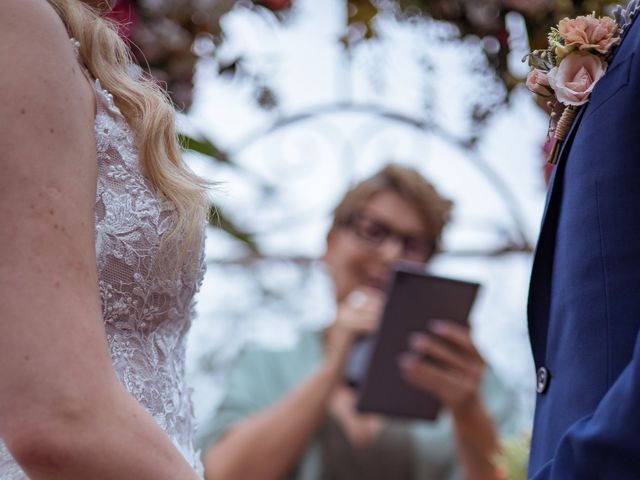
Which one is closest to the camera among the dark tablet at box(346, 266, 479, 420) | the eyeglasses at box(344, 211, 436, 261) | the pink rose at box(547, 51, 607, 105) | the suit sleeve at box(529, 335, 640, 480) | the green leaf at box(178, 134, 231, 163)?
the suit sleeve at box(529, 335, 640, 480)

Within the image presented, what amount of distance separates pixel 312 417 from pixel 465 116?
1.38 m

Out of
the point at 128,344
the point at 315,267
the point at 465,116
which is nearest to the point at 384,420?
the point at 465,116

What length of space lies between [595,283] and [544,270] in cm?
16

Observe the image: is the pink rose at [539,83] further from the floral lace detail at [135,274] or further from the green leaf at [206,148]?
the green leaf at [206,148]

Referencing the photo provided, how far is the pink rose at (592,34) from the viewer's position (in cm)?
137

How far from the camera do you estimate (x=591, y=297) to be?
4.14ft

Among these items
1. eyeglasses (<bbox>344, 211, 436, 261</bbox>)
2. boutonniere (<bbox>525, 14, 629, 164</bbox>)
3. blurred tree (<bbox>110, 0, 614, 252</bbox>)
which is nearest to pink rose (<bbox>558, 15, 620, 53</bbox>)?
boutonniere (<bbox>525, 14, 629, 164</bbox>)

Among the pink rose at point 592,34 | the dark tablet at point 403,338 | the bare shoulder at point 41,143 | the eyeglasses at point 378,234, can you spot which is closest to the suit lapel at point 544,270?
the pink rose at point 592,34

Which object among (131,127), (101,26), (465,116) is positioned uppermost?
(465,116)

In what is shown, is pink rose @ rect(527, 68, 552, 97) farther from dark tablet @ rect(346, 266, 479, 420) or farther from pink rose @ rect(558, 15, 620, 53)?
dark tablet @ rect(346, 266, 479, 420)

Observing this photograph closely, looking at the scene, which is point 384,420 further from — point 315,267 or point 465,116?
point 315,267

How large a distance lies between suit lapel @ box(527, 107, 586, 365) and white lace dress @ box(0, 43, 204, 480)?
460 mm

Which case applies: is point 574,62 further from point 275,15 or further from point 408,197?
point 408,197

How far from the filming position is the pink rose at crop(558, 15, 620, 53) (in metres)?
1.37
